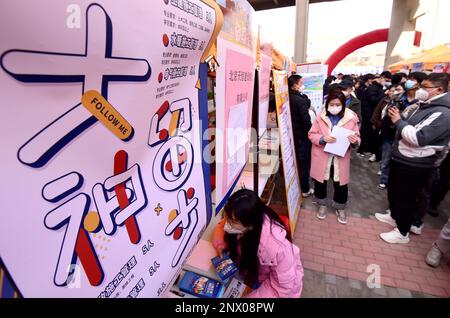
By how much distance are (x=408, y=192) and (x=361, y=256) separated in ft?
2.49

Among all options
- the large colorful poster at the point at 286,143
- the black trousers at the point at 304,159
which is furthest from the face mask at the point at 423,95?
the black trousers at the point at 304,159

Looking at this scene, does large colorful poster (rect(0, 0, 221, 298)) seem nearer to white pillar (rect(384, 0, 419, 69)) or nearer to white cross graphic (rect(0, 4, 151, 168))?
white cross graphic (rect(0, 4, 151, 168))

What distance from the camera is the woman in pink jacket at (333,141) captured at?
264 cm

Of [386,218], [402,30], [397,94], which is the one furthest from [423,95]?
[402,30]

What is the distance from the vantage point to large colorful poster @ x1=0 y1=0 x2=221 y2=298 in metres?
0.36

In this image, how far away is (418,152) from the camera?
2.22 metres

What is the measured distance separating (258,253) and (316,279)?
1083 millimetres

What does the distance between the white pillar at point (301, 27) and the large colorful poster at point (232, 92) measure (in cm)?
809

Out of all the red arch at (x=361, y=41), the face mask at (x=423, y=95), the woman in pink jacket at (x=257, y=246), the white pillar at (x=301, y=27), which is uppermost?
the red arch at (x=361, y=41)

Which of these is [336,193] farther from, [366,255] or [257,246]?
[257,246]

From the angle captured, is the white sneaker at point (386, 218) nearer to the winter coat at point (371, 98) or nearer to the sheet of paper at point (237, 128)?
the sheet of paper at point (237, 128)

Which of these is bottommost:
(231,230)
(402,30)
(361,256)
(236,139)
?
(361,256)

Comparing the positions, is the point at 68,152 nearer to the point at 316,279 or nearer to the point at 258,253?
the point at 258,253

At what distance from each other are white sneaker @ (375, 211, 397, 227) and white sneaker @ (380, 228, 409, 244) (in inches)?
9.6
